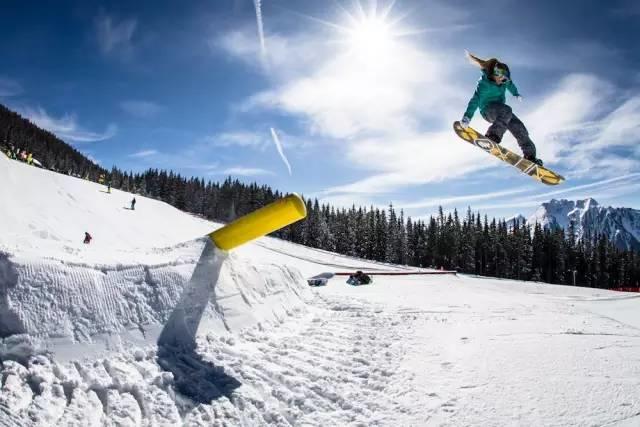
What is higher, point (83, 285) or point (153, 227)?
point (153, 227)

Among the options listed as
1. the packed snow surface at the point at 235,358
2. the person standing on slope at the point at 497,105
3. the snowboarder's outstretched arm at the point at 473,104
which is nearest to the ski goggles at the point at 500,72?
the person standing on slope at the point at 497,105

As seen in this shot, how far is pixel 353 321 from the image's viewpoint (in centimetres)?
1004

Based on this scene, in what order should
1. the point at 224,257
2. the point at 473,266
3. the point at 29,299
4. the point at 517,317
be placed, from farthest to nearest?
1. the point at 473,266
2. the point at 517,317
3. the point at 224,257
4. the point at 29,299

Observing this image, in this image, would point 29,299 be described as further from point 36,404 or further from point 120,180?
point 120,180

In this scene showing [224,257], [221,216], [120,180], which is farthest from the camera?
[120,180]

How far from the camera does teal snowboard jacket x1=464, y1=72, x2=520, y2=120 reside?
308 inches

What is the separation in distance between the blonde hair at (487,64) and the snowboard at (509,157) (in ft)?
4.62

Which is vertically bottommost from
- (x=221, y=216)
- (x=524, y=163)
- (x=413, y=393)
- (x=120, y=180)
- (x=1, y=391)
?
(x=413, y=393)

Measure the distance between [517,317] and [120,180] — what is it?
120670mm

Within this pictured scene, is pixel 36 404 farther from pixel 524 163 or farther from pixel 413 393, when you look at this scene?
pixel 524 163

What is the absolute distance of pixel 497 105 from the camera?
7.86m

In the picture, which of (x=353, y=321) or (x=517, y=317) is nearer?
(x=353, y=321)

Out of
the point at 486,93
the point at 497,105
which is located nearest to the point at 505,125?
the point at 497,105

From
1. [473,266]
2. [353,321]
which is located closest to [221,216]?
[473,266]
